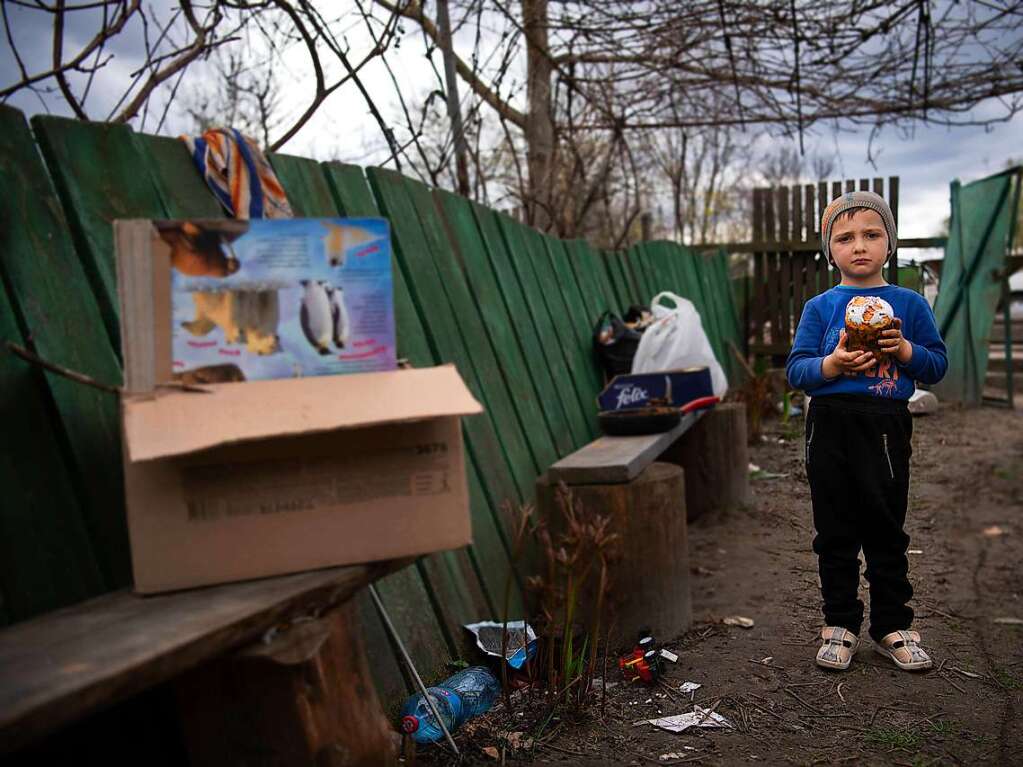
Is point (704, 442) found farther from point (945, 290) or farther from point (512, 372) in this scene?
point (945, 290)

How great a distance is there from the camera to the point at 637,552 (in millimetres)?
2986

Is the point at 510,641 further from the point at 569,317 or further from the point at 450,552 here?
the point at 569,317

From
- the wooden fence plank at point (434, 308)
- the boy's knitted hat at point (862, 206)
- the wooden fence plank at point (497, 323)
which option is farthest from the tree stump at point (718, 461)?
the boy's knitted hat at point (862, 206)

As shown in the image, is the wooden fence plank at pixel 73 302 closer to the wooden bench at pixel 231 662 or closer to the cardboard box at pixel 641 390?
the wooden bench at pixel 231 662

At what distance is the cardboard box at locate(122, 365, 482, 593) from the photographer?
132 cm

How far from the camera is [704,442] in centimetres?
480

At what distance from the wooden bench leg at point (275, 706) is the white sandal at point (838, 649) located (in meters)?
1.50

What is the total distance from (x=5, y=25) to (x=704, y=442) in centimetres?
360

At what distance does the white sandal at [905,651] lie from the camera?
7.90 ft

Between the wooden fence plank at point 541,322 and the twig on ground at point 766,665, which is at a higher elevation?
the wooden fence plank at point 541,322

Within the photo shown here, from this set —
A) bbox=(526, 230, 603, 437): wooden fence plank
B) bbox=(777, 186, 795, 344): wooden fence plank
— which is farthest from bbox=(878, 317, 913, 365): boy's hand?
bbox=(526, 230, 603, 437): wooden fence plank

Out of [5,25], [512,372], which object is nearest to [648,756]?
[512,372]

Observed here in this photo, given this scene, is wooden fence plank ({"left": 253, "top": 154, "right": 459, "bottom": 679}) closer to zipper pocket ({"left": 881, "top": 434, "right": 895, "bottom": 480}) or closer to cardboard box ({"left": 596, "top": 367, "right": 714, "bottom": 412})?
zipper pocket ({"left": 881, "top": 434, "right": 895, "bottom": 480})

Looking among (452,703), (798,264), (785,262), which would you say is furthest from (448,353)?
(785,262)
